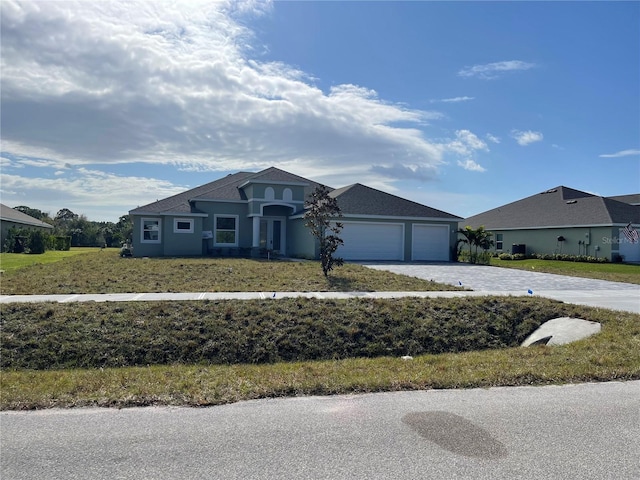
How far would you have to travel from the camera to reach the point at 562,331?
28.7ft

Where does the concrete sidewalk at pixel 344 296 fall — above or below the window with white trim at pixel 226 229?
below

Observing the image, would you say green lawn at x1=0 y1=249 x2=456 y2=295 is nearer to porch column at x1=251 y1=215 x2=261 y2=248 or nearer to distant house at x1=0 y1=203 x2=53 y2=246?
porch column at x1=251 y1=215 x2=261 y2=248

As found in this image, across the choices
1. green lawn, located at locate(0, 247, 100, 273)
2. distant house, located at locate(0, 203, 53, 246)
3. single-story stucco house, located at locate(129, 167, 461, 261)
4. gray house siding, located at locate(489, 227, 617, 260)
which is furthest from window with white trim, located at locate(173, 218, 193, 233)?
gray house siding, located at locate(489, 227, 617, 260)

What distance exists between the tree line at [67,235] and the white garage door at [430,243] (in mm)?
19190

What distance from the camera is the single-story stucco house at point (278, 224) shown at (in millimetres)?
24672

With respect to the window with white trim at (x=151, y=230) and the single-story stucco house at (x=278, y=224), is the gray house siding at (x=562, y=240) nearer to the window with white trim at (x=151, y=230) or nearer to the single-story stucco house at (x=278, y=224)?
the single-story stucco house at (x=278, y=224)

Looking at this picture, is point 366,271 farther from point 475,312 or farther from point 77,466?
point 77,466

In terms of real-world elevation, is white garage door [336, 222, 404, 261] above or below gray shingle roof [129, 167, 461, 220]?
below

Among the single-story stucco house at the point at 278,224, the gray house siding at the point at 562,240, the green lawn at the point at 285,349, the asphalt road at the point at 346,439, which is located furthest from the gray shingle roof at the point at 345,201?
the asphalt road at the point at 346,439

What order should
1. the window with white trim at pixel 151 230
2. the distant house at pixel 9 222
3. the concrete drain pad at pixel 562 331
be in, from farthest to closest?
the distant house at pixel 9 222, the window with white trim at pixel 151 230, the concrete drain pad at pixel 562 331

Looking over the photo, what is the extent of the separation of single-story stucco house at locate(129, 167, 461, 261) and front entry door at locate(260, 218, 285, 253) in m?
0.06

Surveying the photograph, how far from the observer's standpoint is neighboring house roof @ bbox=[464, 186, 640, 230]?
2880 centimetres

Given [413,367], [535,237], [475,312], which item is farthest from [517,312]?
[535,237]

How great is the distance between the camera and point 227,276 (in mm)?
14750
